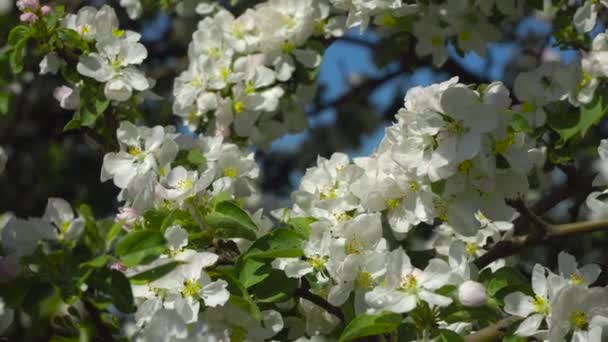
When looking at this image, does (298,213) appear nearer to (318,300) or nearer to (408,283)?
(318,300)

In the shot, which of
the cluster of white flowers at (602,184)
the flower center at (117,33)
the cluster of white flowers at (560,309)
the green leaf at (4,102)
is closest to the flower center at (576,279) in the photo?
the cluster of white flowers at (560,309)

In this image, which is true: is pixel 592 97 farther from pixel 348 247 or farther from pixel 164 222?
pixel 164 222

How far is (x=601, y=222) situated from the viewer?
2.16 m

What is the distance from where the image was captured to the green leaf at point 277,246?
1974mm

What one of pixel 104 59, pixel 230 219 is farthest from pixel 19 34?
pixel 230 219

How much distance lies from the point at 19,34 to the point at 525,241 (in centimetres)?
129

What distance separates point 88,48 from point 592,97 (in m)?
1.21

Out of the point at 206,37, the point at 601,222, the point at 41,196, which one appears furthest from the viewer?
the point at 41,196

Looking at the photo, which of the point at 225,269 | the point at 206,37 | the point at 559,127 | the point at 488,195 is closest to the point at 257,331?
the point at 225,269

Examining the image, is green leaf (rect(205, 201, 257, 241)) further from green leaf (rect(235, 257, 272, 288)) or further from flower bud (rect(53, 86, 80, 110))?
flower bud (rect(53, 86, 80, 110))

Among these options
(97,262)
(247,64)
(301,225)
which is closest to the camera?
(97,262)

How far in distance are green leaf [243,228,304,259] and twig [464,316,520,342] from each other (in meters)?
0.38

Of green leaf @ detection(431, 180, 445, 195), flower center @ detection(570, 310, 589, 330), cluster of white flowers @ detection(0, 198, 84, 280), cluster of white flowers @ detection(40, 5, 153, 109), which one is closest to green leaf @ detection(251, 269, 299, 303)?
green leaf @ detection(431, 180, 445, 195)

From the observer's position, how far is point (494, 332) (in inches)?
74.1
